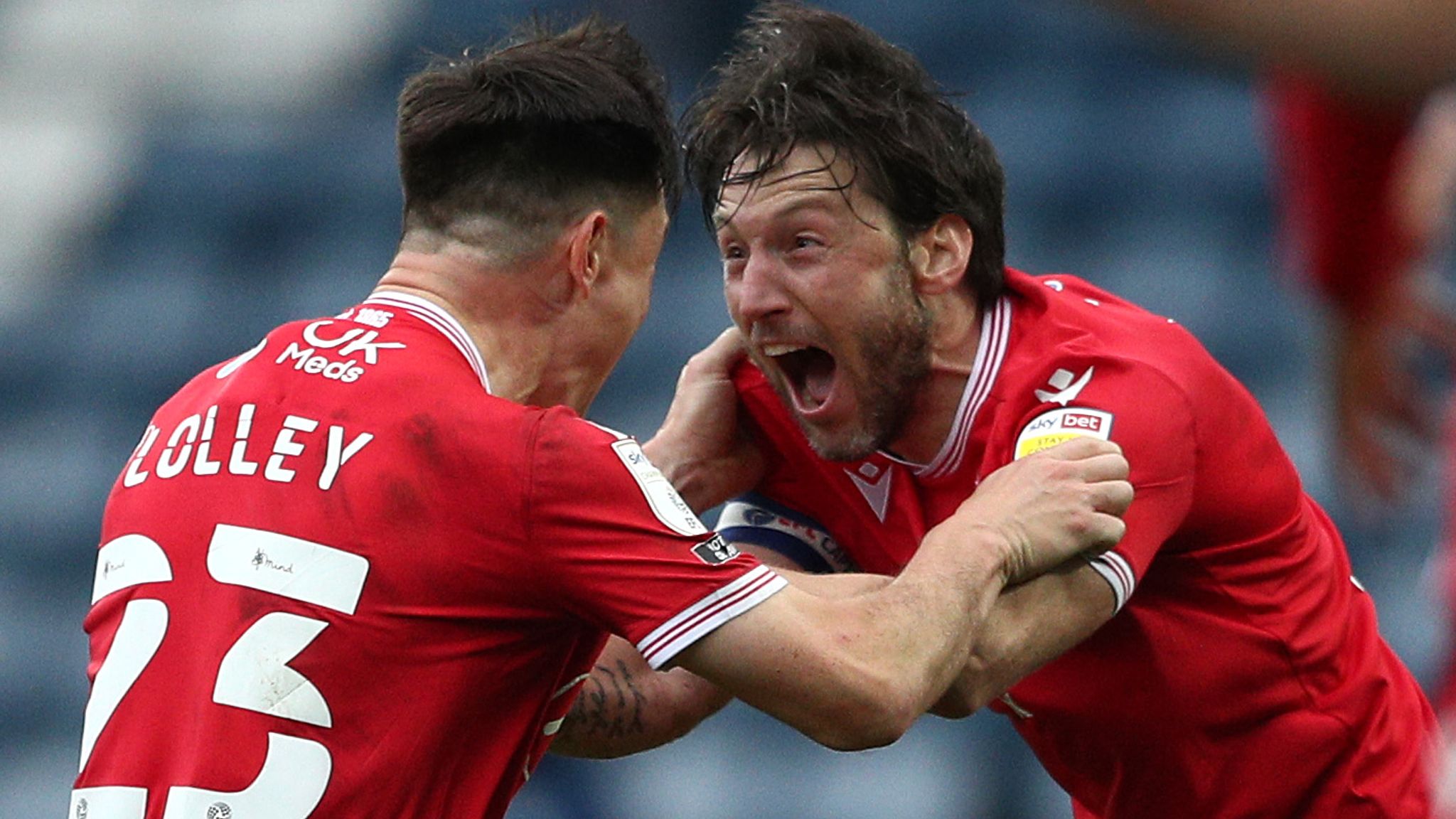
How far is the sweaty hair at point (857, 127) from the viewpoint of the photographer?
12.8 feet

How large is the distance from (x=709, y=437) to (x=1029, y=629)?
3.38 ft

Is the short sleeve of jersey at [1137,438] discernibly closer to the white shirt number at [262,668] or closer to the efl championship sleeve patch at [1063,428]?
A: the efl championship sleeve patch at [1063,428]

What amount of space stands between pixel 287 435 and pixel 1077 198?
7.07m

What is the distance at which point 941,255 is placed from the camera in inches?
156

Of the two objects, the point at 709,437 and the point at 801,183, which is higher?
the point at 801,183

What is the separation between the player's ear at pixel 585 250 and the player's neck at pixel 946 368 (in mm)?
781

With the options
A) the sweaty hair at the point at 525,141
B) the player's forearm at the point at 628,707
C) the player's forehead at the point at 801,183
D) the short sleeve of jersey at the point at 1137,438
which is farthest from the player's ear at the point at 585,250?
the player's forearm at the point at 628,707

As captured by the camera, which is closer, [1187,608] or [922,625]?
[922,625]

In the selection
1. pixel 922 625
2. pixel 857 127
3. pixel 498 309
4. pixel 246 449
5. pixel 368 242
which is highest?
pixel 857 127

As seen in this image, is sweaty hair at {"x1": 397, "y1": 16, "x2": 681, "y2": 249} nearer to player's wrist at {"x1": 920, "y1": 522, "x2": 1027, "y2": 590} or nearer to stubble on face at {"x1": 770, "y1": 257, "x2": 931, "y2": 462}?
stubble on face at {"x1": 770, "y1": 257, "x2": 931, "y2": 462}

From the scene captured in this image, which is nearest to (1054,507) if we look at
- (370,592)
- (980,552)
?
(980,552)

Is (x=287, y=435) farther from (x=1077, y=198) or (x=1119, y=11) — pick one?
(x=1077, y=198)

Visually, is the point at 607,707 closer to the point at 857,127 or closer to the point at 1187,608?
the point at 1187,608

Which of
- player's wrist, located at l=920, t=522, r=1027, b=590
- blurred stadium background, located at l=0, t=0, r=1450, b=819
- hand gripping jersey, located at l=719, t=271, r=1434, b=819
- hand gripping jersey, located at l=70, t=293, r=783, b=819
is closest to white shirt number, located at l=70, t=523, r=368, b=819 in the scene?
hand gripping jersey, located at l=70, t=293, r=783, b=819
